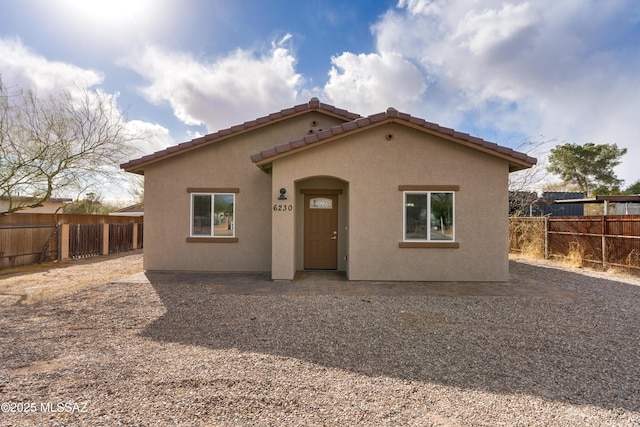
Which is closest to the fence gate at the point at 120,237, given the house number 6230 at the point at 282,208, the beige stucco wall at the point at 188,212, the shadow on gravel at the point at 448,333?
the beige stucco wall at the point at 188,212

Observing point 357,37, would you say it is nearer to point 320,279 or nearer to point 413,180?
point 413,180

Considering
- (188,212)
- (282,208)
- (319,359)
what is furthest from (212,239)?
(319,359)

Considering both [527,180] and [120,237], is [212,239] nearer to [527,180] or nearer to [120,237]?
[120,237]

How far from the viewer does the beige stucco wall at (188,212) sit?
978 cm

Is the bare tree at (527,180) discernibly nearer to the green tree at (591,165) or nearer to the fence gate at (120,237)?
the green tree at (591,165)

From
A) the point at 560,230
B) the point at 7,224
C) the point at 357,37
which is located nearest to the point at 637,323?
the point at 560,230

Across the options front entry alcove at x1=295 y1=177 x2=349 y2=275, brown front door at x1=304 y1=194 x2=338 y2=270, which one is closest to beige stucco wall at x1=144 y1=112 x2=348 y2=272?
front entry alcove at x1=295 y1=177 x2=349 y2=275

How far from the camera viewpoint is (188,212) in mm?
9812

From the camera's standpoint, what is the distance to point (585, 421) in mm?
2809

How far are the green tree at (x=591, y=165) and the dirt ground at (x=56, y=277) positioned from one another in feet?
112

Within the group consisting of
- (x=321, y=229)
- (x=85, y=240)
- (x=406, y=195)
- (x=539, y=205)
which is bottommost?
(x=85, y=240)

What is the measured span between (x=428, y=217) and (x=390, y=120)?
9.34 ft

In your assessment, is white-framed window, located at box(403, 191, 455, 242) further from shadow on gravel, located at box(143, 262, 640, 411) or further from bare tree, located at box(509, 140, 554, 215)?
bare tree, located at box(509, 140, 554, 215)

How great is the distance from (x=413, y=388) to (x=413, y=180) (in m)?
6.04
